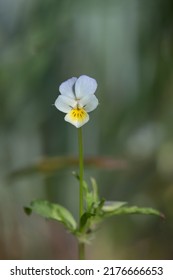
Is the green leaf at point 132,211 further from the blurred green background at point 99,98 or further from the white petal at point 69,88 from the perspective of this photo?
the blurred green background at point 99,98

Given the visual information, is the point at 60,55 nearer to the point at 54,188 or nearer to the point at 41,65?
the point at 41,65

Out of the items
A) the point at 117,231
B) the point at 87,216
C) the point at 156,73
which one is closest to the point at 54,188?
the point at 117,231

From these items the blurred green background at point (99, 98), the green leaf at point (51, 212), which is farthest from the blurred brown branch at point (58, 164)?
the green leaf at point (51, 212)

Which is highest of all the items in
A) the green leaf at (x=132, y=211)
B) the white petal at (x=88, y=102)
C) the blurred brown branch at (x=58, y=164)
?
the white petal at (x=88, y=102)

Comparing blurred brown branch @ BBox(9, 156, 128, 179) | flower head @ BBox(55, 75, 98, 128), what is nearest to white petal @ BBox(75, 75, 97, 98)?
flower head @ BBox(55, 75, 98, 128)

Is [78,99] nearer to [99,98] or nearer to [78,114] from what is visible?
[78,114]

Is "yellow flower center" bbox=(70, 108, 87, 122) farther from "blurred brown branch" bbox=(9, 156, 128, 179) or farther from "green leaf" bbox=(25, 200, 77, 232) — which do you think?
"blurred brown branch" bbox=(9, 156, 128, 179)
